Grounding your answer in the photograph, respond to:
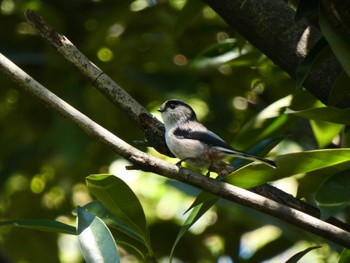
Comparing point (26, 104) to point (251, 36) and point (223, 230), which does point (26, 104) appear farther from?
point (251, 36)

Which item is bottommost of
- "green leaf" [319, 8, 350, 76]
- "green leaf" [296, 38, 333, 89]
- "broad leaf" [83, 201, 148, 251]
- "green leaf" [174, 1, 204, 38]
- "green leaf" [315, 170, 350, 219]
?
"broad leaf" [83, 201, 148, 251]

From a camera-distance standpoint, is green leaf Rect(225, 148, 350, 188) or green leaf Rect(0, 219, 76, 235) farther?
green leaf Rect(0, 219, 76, 235)

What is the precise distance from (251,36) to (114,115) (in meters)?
1.94

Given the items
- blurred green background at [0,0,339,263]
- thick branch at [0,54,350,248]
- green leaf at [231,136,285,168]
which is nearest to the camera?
thick branch at [0,54,350,248]

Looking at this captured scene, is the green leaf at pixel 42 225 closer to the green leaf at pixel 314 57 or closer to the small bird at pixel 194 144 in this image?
the small bird at pixel 194 144

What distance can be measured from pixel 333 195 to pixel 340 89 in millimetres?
432

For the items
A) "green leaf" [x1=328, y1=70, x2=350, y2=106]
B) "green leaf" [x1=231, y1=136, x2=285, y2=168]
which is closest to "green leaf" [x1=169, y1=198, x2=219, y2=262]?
"green leaf" [x1=231, y1=136, x2=285, y2=168]

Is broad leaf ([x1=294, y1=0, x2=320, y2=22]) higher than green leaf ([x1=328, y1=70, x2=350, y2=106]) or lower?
higher

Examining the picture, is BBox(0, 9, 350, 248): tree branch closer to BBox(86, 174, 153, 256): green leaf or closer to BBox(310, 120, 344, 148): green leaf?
BBox(86, 174, 153, 256): green leaf

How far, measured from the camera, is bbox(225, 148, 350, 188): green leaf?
2.56m

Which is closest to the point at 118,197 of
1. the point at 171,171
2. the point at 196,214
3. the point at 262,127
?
the point at 196,214

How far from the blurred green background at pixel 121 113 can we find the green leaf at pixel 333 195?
5.88ft

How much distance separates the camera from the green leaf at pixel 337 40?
7.85 ft

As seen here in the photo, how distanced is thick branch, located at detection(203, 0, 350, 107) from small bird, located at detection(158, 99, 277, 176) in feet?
1.28
